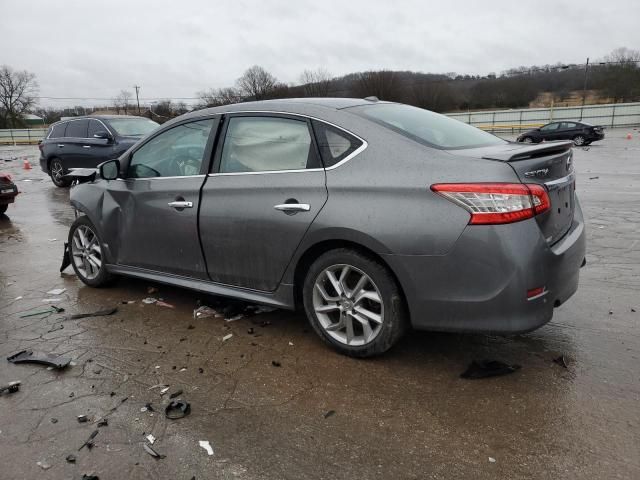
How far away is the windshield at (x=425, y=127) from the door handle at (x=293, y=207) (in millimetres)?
744

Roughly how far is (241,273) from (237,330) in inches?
20.3

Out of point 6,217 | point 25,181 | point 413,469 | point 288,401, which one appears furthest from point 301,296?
point 25,181

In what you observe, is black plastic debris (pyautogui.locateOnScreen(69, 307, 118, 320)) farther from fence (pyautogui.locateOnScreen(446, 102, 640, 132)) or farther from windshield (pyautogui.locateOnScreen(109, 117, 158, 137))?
fence (pyautogui.locateOnScreen(446, 102, 640, 132))

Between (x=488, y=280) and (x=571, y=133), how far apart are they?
30203 mm

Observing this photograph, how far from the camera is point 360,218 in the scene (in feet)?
10.5

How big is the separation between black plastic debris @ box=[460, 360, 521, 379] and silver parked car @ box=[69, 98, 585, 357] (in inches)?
16.3

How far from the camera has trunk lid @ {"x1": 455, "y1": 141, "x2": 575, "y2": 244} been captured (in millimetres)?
2959

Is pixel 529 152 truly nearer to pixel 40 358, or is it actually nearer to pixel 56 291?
pixel 40 358

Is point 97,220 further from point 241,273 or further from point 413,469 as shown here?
point 413,469

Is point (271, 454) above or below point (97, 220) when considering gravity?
below

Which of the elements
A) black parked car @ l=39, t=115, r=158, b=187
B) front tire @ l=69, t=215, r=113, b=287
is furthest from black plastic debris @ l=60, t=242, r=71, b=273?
black parked car @ l=39, t=115, r=158, b=187

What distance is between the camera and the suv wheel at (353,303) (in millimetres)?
3225

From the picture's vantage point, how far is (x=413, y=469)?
2.41 metres

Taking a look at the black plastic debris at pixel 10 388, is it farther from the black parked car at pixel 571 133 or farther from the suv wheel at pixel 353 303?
the black parked car at pixel 571 133
